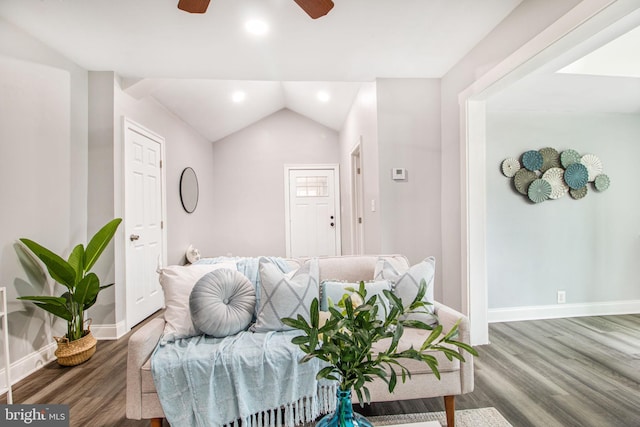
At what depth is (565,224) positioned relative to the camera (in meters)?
3.10

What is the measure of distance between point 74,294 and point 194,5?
2133 mm

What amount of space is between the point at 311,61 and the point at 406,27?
85 centimetres

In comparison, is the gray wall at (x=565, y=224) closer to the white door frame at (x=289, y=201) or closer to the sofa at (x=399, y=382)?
the sofa at (x=399, y=382)

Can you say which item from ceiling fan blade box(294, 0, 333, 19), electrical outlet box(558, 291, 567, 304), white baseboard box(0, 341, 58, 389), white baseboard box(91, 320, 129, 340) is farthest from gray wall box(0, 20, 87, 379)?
Answer: electrical outlet box(558, 291, 567, 304)

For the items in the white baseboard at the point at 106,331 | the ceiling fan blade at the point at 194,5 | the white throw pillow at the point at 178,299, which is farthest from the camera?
the white baseboard at the point at 106,331

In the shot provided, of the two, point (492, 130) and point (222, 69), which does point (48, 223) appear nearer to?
point (222, 69)

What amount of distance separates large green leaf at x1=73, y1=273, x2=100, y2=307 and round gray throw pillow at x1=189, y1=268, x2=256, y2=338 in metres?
1.22

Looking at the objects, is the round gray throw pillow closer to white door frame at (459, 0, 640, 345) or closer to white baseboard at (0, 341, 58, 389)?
white baseboard at (0, 341, 58, 389)

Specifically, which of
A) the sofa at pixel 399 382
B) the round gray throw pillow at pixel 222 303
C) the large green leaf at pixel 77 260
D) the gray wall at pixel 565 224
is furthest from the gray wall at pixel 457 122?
the large green leaf at pixel 77 260

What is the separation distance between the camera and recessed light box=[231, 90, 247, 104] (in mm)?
4184

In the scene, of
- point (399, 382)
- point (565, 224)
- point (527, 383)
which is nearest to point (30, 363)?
point (399, 382)

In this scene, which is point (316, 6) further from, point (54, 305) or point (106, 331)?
point (106, 331)

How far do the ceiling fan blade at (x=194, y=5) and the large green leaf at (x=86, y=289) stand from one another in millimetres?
1926

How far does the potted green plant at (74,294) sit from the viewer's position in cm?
212
